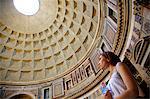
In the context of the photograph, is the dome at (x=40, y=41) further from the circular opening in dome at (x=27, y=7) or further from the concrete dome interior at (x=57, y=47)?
the circular opening in dome at (x=27, y=7)

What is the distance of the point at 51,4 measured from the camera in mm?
16188

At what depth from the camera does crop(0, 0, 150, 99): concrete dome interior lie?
505 inches

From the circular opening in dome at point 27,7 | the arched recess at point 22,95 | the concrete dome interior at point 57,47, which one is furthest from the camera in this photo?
the circular opening in dome at point 27,7

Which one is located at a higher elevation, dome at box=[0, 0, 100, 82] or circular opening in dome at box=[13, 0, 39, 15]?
circular opening in dome at box=[13, 0, 39, 15]

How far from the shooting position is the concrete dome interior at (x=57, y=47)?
42.1ft

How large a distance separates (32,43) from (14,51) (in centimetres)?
159

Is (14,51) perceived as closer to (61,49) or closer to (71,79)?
(61,49)

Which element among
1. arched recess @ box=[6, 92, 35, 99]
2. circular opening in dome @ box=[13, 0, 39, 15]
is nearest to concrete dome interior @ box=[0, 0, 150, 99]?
arched recess @ box=[6, 92, 35, 99]

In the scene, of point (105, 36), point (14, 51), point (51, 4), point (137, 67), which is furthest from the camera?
→ point (14, 51)

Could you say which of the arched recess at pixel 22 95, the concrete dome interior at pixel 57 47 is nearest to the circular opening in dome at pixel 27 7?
the concrete dome interior at pixel 57 47

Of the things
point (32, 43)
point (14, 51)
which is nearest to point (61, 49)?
point (32, 43)

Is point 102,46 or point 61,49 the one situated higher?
point 61,49

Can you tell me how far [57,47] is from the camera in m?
16.9

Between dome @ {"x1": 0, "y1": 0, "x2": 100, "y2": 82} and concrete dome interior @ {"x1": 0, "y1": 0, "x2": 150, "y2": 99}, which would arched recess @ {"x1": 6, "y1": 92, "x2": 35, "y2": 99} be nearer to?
concrete dome interior @ {"x1": 0, "y1": 0, "x2": 150, "y2": 99}
